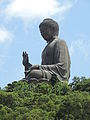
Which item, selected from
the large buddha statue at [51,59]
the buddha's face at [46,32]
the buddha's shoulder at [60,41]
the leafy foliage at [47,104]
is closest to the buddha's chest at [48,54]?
the large buddha statue at [51,59]

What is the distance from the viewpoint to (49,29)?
20156mm

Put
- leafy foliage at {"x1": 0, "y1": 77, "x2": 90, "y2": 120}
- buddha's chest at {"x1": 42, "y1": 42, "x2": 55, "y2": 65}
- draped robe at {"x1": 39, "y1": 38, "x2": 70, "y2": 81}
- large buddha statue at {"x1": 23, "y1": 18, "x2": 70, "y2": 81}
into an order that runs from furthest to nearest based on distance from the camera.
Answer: buddha's chest at {"x1": 42, "y1": 42, "x2": 55, "y2": 65} < draped robe at {"x1": 39, "y1": 38, "x2": 70, "y2": 81} < large buddha statue at {"x1": 23, "y1": 18, "x2": 70, "y2": 81} < leafy foliage at {"x1": 0, "y1": 77, "x2": 90, "y2": 120}

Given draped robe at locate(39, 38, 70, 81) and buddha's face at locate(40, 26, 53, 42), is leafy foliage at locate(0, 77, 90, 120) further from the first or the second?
buddha's face at locate(40, 26, 53, 42)

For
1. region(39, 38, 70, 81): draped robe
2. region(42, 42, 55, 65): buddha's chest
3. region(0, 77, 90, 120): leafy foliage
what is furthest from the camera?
region(42, 42, 55, 65): buddha's chest

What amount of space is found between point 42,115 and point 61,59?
7.47 m

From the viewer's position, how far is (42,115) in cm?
1202

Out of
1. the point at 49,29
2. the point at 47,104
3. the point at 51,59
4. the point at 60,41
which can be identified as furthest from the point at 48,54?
the point at 47,104

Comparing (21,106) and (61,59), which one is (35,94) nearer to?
(21,106)

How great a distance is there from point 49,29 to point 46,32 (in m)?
0.17

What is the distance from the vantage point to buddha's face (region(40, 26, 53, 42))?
20.1 metres

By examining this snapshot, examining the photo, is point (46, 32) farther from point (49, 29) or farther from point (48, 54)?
point (48, 54)

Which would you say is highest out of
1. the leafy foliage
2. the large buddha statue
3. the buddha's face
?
the buddha's face

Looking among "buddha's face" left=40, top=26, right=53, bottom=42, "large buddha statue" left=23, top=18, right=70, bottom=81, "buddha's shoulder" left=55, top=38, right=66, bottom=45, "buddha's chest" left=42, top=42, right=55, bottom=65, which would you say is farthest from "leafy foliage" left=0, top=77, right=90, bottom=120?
"buddha's face" left=40, top=26, right=53, bottom=42

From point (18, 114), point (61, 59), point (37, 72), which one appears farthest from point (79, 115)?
point (61, 59)
